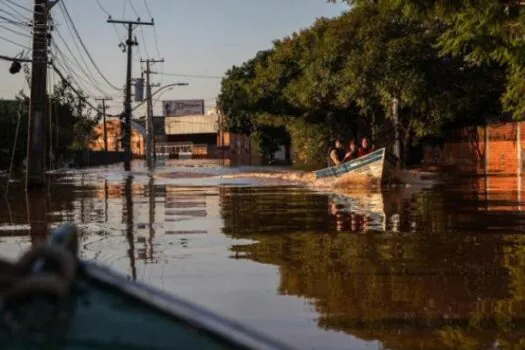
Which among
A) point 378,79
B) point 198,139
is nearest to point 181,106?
point 198,139

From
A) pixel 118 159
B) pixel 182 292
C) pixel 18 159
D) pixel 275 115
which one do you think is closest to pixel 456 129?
pixel 275 115

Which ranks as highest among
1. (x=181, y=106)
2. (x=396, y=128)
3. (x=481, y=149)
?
(x=181, y=106)

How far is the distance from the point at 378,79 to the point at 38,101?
1483 cm

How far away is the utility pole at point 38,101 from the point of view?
22.2m

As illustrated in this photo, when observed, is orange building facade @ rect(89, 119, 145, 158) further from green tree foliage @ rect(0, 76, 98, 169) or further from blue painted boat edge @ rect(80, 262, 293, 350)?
blue painted boat edge @ rect(80, 262, 293, 350)

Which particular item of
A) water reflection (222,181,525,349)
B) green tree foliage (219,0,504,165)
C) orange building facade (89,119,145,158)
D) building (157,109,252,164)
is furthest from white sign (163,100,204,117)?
water reflection (222,181,525,349)

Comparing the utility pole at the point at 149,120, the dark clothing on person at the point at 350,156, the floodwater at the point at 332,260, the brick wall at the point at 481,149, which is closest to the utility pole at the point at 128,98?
the utility pole at the point at 149,120

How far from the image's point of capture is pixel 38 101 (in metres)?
22.2

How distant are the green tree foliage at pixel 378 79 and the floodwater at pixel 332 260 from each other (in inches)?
504

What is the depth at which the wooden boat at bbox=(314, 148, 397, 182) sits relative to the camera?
24094mm

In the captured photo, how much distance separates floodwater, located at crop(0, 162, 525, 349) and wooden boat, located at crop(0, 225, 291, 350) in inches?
139

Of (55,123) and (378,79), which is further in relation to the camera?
(55,123)

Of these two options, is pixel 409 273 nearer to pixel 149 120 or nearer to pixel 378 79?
pixel 378 79

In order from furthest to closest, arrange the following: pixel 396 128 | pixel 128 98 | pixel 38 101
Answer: pixel 128 98
pixel 396 128
pixel 38 101
